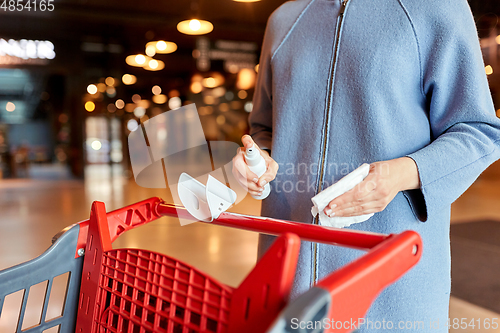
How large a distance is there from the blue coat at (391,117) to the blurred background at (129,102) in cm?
33

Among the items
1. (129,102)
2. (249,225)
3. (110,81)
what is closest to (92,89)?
(110,81)

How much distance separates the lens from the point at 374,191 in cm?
63

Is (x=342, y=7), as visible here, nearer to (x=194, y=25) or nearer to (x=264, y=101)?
(x=264, y=101)

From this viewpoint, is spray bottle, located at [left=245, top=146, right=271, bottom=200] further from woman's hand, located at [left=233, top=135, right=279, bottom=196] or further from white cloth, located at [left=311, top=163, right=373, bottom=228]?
white cloth, located at [left=311, top=163, right=373, bottom=228]

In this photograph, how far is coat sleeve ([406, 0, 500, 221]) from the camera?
0.68 meters

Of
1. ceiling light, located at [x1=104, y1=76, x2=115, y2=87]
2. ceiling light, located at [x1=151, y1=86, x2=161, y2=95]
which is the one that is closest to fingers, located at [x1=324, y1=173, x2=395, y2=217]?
ceiling light, located at [x1=104, y1=76, x2=115, y2=87]

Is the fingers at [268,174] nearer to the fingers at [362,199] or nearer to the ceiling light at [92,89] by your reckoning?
the fingers at [362,199]

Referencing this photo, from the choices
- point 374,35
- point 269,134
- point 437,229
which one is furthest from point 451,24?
point 269,134

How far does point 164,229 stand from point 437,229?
3.93m

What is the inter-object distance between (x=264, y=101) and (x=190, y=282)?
0.67 metres

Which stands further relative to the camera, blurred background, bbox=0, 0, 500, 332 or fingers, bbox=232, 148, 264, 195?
blurred background, bbox=0, 0, 500, 332

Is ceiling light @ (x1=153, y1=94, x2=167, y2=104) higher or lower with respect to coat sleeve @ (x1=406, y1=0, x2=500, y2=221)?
higher

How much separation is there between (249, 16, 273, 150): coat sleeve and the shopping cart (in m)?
0.37

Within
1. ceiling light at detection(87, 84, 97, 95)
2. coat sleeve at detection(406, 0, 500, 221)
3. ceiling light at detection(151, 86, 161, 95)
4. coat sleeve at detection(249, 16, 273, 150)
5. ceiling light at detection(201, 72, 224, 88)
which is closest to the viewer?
coat sleeve at detection(406, 0, 500, 221)
